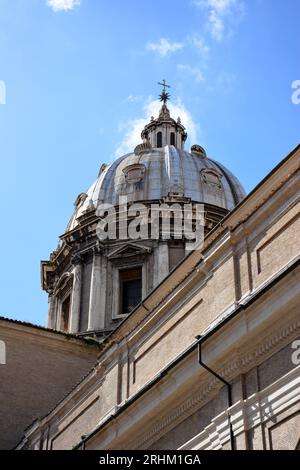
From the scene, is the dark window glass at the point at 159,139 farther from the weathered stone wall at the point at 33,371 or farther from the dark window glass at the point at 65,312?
the weathered stone wall at the point at 33,371

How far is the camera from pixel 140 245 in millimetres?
36031

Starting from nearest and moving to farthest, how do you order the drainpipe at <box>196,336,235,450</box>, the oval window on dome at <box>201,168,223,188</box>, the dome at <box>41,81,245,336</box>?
the drainpipe at <box>196,336,235,450</box>
the dome at <box>41,81,245,336</box>
the oval window on dome at <box>201,168,223,188</box>

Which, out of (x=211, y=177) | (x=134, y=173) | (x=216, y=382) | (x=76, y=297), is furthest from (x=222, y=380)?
(x=211, y=177)

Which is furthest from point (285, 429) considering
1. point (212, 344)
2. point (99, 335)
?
point (99, 335)

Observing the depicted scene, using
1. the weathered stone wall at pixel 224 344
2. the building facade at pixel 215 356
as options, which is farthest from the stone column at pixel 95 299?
the weathered stone wall at pixel 224 344

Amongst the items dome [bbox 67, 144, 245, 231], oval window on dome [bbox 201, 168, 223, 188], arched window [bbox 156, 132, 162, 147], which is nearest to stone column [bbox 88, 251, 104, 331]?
dome [bbox 67, 144, 245, 231]

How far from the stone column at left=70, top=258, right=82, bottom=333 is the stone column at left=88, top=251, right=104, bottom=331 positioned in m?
0.92

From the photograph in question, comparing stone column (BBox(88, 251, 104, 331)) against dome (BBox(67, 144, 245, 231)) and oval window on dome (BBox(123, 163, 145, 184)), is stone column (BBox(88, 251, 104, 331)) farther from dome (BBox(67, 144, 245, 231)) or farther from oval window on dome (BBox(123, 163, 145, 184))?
oval window on dome (BBox(123, 163, 145, 184))

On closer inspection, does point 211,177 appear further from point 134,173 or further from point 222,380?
point 222,380

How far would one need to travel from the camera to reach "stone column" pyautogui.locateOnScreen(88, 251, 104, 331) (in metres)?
35.2

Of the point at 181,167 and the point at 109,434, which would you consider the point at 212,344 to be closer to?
the point at 109,434

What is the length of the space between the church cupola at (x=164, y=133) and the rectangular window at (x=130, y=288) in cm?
1107

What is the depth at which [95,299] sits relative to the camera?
117ft

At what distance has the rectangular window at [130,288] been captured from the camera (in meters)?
35.2
